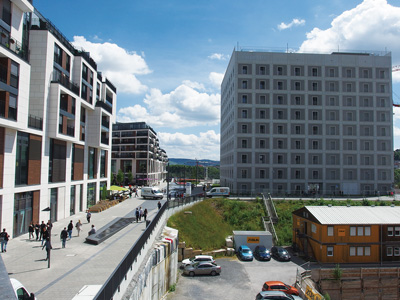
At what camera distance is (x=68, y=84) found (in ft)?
105

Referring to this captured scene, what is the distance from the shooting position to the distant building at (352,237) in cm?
3094

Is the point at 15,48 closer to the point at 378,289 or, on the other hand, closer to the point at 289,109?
the point at 378,289

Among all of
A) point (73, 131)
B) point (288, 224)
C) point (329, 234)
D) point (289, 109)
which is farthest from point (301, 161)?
point (73, 131)

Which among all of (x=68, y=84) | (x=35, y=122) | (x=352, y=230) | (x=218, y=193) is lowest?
→ (x=352, y=230)

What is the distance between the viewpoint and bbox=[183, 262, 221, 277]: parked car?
26531mm

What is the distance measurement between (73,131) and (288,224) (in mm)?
30466

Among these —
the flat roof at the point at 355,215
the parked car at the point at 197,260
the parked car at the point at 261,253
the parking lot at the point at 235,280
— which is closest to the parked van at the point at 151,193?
the parking lot at the point at 235,280

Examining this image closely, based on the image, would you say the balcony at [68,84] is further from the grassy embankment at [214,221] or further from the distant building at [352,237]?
the distant building at [352,237]

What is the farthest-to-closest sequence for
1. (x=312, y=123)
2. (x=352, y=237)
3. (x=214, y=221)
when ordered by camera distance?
(x=312, y=123)
(x=214, y=221)
(x=352, y=237)

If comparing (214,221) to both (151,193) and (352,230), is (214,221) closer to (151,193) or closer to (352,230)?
(151,193)

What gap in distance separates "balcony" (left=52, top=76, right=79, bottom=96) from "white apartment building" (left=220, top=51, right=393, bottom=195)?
32980 millimetres

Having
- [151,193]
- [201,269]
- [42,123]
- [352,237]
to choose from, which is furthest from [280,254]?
[42,123]

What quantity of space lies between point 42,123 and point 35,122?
29.5 inches

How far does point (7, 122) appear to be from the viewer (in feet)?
69.4
